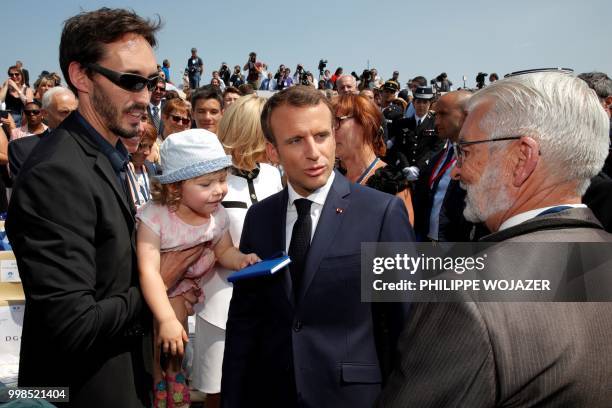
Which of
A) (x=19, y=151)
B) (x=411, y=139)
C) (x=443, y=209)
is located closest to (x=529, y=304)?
(x=443, y=209)

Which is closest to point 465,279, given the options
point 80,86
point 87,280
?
point 87,280

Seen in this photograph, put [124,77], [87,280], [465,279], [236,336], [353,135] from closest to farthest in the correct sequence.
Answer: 1. [465,279]
2. [87,280]
3. [124,77]
4. [236,336]
5. [353,135]

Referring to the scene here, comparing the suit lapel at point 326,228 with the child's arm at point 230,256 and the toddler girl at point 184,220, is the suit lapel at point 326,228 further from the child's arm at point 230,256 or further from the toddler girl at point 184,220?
the toddler girl at point 184,220

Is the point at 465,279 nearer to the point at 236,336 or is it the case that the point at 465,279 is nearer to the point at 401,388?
the point at 401,388

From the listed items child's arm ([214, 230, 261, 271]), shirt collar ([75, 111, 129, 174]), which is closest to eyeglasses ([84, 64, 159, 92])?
shirt collar ([75, 111, 129, 174])

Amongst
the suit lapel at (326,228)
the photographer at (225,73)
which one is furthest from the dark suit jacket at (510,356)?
the photographer at (225,73)

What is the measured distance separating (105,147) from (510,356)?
1.69 m

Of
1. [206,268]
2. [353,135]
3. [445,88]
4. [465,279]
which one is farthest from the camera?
[445,88]

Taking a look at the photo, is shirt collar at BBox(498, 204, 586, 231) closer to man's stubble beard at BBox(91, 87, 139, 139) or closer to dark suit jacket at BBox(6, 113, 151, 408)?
dark suit jacket at BBox(6, 113, 151, 408)

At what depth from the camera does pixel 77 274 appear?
171 centimetres

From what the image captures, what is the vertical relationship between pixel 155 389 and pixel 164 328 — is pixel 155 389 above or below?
below

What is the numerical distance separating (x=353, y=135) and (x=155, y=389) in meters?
2.53

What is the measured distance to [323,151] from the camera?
2424mm

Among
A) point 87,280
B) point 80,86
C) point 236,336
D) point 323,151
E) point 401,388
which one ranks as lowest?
point 236,336
